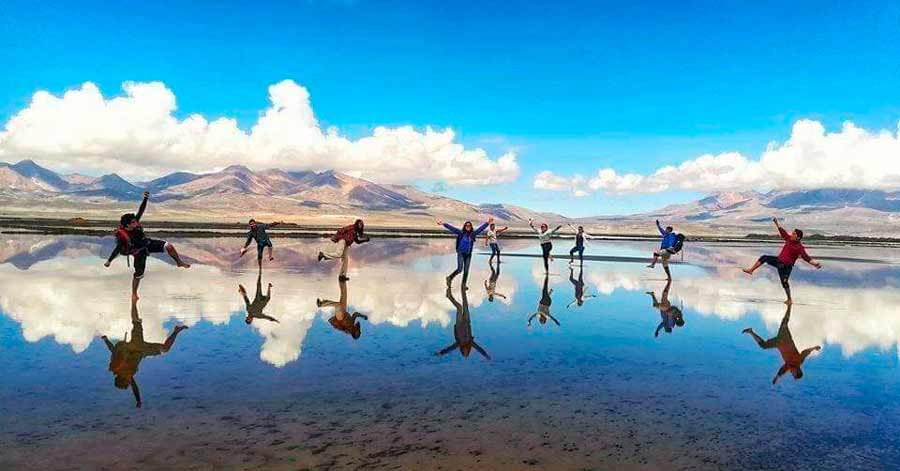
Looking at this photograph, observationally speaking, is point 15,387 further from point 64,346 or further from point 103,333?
point 103,333

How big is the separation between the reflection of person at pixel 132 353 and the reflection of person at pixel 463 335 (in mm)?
4821

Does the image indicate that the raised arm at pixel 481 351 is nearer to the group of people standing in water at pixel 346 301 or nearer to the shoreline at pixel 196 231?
the group of people standing in water at pixel 346 301

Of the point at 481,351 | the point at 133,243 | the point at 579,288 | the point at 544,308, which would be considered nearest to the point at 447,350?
the point at 481,351

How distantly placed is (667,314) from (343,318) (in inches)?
330

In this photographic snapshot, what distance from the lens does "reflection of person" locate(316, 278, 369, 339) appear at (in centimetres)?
1305

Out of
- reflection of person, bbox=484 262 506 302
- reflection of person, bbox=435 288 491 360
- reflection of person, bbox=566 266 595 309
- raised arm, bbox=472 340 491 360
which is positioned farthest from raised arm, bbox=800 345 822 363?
reflection of person, bbox=484 262 506 302

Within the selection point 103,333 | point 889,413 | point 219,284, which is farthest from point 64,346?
point 889,413

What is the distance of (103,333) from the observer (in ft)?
39.3

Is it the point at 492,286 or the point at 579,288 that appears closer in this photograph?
the point at 579,288

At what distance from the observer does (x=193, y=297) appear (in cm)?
1717

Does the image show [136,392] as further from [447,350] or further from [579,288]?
[579,288]

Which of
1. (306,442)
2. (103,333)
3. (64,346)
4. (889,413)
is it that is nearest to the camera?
(306,442)

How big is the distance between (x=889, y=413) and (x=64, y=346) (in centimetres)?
1280

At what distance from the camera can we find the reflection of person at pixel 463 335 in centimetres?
1134
